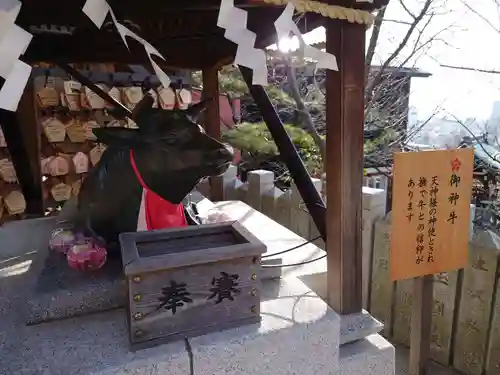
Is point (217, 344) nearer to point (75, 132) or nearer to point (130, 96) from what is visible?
point (130, 96)

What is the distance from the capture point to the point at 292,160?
7.44 feet

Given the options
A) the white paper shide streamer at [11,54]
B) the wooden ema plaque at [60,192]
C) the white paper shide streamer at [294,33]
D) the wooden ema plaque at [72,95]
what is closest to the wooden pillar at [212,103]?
the wooden ema plaque at [72,95]

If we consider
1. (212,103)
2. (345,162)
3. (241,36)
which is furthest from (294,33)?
(212,103)

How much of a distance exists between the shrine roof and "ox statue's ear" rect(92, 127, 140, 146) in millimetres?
493

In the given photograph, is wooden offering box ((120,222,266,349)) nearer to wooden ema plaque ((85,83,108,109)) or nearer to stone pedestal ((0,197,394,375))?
stone pedestal ((0,197,394,375))

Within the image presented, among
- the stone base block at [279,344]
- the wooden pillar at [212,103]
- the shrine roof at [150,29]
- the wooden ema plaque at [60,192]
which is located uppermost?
the shrine roof at [150,29]

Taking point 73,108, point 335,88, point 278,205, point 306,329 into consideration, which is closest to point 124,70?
point 73,108

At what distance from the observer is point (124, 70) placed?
5164 mm

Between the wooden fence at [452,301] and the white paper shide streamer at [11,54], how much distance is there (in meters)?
2.56

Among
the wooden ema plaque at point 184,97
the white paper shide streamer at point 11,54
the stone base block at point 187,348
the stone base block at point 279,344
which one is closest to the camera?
the white paper shide streamer at point 11,54

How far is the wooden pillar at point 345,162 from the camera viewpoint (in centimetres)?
158

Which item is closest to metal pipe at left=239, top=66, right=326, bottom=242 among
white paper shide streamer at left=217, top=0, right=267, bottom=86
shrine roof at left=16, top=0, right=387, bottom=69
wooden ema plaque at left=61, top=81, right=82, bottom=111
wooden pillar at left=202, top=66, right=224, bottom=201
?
shrine roof at left=16, top=0, right=387, bottom=69

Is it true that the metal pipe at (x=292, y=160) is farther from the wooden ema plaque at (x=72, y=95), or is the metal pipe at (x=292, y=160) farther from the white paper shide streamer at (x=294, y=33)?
the wooden ema plaque at (x=72, y=95)

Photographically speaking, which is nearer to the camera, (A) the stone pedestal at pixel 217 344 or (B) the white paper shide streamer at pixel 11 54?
(B) the white paper shide streamer at pixel 11 54
